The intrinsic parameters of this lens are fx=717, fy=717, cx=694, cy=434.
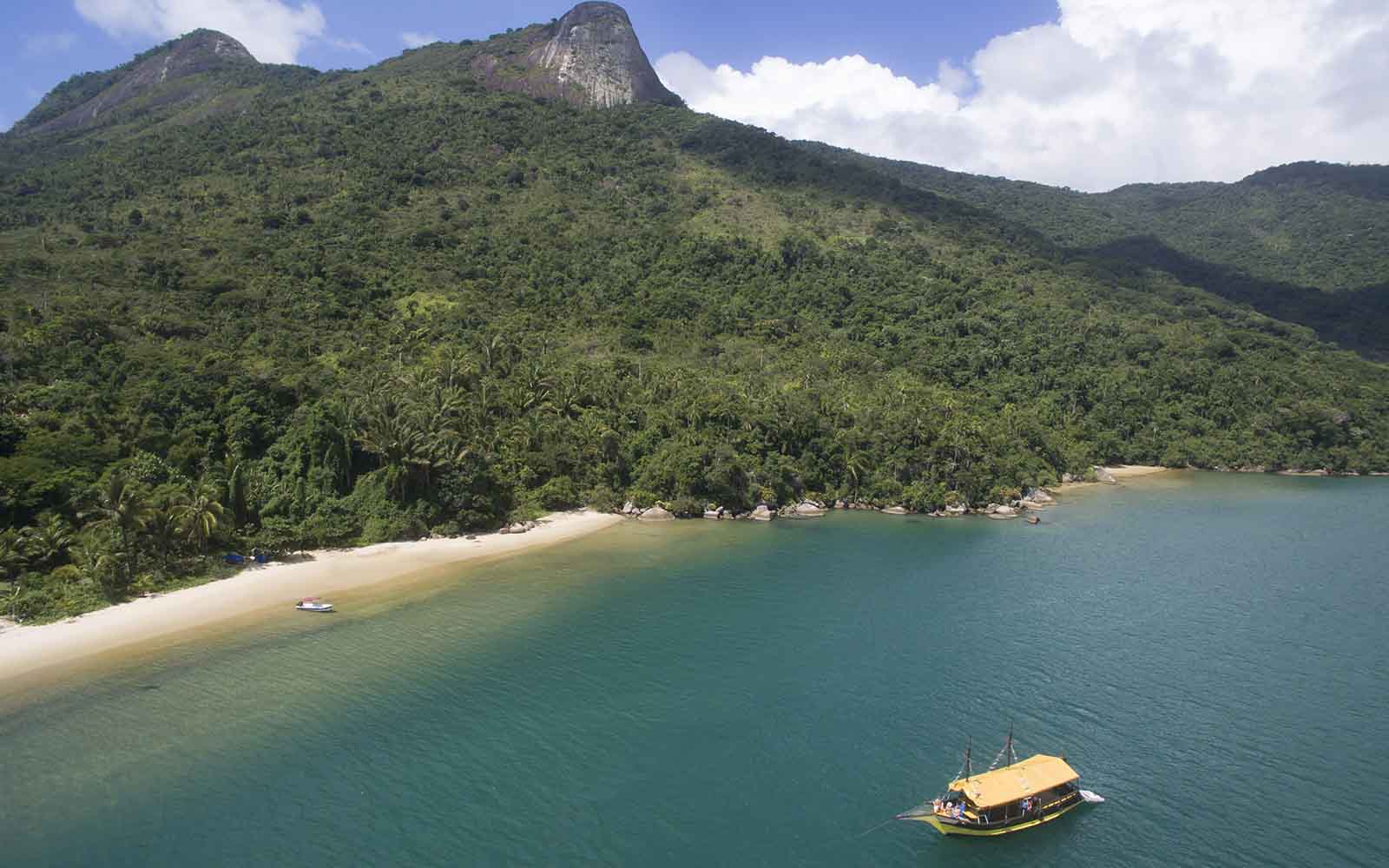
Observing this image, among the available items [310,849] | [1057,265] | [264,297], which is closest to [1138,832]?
[310,849]

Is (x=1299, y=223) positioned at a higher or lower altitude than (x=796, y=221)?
higher

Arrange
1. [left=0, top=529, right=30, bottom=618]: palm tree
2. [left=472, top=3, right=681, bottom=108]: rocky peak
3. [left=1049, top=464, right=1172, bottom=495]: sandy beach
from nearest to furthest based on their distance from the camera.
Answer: [left=0, top=529, right=30, bottom=618]: palm tree < [left=1049, top=464, right=1172, bottom=495]: sandy beach < [left=472, top=3, right=681, bottom=108]: rocky peak

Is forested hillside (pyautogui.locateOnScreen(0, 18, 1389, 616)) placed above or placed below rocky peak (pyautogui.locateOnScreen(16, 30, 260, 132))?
below

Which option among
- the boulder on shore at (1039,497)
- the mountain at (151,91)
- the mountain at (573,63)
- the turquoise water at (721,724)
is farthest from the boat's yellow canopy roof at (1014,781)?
the mountain at (151,91)

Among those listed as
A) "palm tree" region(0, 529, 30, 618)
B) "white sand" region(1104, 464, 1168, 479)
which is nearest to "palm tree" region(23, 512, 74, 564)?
"palm tree" region(0, 529, 30, 618)

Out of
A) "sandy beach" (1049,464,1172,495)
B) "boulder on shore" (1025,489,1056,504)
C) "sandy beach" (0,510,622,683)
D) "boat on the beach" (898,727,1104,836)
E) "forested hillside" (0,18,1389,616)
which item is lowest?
"sandy beach" (0,510,622,683)

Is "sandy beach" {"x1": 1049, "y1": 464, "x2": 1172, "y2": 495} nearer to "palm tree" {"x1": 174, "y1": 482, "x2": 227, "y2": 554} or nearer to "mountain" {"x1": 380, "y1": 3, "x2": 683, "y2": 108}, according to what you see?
"palm tree" {"x1": 174, "y1": 482, "x2": 227, "y2": 554}

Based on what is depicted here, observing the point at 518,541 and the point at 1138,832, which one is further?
the point at 518,541

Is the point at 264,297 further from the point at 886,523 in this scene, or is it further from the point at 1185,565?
the point at 1185,565
